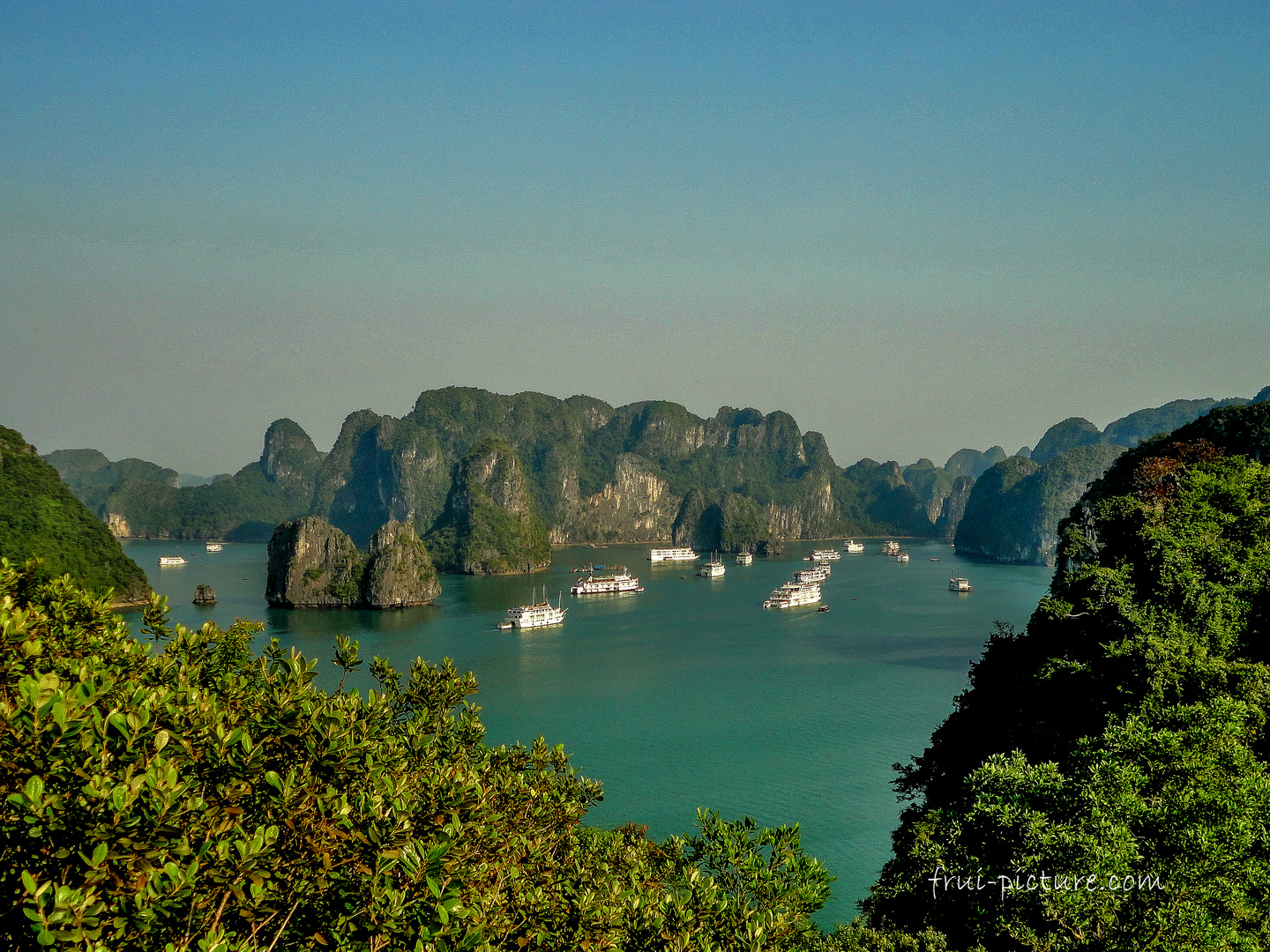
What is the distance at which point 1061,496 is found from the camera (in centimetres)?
11012

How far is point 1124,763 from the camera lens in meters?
9.55

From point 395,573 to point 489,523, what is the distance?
31.3m

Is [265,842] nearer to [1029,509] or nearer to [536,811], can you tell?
[536,811]

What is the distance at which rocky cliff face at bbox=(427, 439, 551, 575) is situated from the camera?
93875mm

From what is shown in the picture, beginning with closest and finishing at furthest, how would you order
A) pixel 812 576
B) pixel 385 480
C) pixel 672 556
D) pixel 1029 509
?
pixel 812 576, pixel 1029 509, pixel 672 556, pixel 385 480

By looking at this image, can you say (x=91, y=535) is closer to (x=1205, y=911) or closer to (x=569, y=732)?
(x=569, y=732)

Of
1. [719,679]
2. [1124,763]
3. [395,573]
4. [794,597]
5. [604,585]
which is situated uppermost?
[1124,763]

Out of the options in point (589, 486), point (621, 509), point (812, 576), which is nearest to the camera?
point (812, 576)

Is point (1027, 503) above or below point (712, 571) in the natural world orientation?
above

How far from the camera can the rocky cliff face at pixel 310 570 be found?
64.6 metres

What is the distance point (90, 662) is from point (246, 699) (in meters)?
1.32

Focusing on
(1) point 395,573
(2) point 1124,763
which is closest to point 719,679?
(2) point 1124,763

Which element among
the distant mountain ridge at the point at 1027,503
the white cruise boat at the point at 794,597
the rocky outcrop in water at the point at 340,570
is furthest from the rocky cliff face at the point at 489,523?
the distant mountain ridge at the point at 1027,503

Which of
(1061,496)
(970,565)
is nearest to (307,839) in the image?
(970,565)
